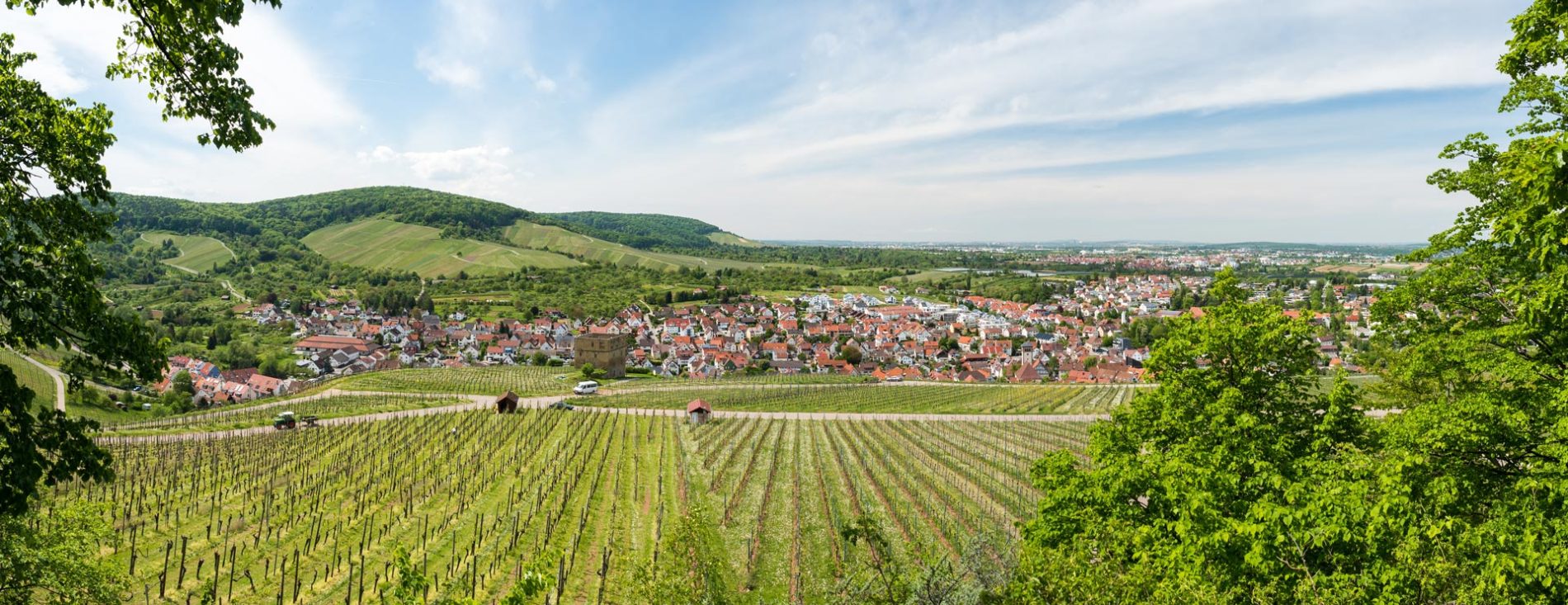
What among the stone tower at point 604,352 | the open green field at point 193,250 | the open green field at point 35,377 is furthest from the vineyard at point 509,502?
the open green field at point 193,250

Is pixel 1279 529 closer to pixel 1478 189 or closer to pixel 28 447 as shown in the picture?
pixel 1478 189

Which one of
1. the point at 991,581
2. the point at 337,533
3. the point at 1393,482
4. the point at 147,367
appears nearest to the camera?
the point at 147,367

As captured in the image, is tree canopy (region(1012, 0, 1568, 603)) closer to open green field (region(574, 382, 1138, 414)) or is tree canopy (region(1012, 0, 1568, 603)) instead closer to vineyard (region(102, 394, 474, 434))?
open green field (region(574, 382, 1138, 414))

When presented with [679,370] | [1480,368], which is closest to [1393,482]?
[1480,368]

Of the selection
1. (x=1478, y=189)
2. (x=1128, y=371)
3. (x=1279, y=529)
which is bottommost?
(x=1128, y=371)

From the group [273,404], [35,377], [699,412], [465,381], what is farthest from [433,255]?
[699,412]

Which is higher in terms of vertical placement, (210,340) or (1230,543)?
(1230,543)

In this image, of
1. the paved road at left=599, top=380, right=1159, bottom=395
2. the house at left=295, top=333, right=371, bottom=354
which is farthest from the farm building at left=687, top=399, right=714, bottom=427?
the house at left=295, top=333, right=371, bottom=354

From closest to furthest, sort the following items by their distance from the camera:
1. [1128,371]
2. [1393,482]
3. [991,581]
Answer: [1393,482] < [991,581] < [1128,371]

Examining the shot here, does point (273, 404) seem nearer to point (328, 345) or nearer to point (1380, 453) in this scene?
point (328, 345)
